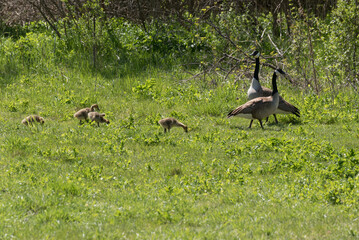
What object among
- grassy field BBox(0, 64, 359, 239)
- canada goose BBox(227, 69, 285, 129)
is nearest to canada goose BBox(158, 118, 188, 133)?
grassy field BBox(0, 64, 359, 239)

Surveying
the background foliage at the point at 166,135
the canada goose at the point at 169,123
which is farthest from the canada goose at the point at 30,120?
the canada goose at the point at 169,123

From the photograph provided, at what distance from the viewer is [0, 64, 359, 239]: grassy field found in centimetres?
645

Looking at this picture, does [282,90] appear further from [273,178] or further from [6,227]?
[6,227]

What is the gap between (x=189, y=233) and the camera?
20.2 feet

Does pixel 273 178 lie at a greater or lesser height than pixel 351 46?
lesser

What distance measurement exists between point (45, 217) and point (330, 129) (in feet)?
24.5

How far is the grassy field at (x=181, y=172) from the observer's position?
6.45 meters

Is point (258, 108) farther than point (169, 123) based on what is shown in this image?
Yes

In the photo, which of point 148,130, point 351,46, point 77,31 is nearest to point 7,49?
point 77,31

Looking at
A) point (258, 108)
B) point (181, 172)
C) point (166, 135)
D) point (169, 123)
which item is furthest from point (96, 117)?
point (181, 172)

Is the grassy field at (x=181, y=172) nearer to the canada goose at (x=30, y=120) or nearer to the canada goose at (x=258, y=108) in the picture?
the canada goose at (x=30, y=120)

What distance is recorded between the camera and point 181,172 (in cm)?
877

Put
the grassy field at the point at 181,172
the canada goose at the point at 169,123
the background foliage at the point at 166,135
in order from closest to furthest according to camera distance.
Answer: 1. the grassy field at the point at 181,172
2. the background foliage at the point at 166,135
3. the canada goose at the point at 169,123

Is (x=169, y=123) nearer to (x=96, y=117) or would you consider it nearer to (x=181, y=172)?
(x=96, y=117)
